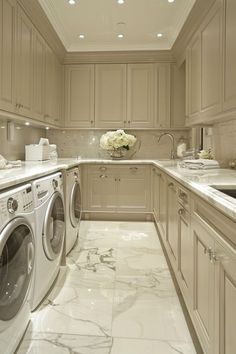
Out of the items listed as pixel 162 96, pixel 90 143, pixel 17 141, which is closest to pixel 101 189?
pixel 90 143

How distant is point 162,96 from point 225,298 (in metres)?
3.88

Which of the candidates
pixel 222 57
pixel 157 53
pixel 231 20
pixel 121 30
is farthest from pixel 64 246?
pixel 157 53

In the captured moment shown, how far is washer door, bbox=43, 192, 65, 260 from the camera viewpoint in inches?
78.4

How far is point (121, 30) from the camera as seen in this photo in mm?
3932

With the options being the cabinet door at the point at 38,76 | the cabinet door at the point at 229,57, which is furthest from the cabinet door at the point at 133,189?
the cabinet door at the point at 229,57

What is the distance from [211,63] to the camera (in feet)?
8.45

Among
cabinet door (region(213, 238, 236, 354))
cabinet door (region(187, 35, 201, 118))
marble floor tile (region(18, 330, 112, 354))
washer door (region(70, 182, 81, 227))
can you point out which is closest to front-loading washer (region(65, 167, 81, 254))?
washer door (region(70, 182, 81, 227))

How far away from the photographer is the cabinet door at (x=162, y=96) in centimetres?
454

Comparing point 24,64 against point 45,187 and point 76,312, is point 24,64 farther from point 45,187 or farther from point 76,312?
point 76,312

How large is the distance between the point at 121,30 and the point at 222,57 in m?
2.05

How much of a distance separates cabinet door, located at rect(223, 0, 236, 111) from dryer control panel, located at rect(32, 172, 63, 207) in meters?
1.33

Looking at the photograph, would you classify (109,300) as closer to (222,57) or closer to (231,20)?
(222,57)

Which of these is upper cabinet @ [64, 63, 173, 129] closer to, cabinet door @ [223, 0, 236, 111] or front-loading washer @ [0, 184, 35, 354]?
cabinet door @ [223, 0, 236, 111]

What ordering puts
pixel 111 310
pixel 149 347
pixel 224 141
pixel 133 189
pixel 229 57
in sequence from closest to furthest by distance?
pixel 149 347 → pixel 111 310 → pixel 229 57 → pixel 224 141 → pixel 133 189
